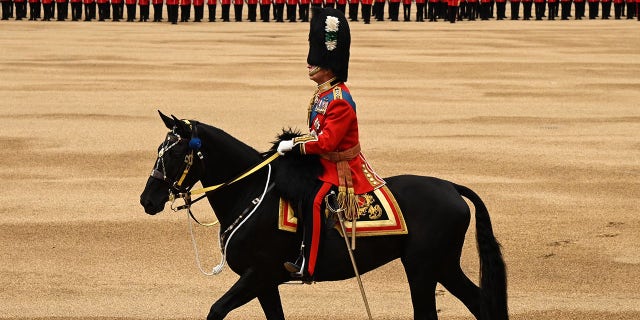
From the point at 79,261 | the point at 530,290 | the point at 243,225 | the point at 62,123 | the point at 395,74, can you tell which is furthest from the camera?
the point at 395,74

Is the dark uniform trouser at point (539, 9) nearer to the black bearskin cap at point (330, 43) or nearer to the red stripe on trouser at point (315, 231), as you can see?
the black bearskin cap at point (330, 43)

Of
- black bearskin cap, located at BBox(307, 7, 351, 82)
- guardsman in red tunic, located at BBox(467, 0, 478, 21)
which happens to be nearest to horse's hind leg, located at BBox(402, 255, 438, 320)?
black bearskin cap, located at BBox(307, 7, 351, 82)

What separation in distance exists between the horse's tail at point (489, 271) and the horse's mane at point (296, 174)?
0.81 m

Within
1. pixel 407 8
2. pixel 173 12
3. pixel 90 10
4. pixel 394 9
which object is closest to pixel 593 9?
pixel 407 8

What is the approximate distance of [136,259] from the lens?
30.9 ft

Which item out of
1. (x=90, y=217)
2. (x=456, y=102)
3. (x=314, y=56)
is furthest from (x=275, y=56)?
(x=314, y=56)

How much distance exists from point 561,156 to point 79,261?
6109 mm

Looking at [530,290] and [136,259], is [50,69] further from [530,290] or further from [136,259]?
[530,290]

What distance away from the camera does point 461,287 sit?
697cm

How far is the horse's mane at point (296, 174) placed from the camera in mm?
6730

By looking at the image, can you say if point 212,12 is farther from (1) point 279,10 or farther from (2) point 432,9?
(2) point 432,9

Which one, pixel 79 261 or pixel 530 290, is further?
pixel 79 261

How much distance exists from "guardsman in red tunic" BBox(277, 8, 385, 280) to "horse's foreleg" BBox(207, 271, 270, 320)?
0.19 m

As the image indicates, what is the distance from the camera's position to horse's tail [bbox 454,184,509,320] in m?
6.94
